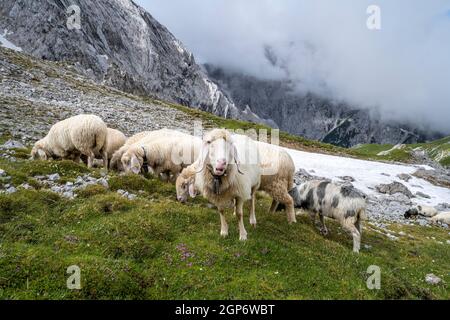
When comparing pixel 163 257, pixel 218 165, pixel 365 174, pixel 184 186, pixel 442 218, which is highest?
pixel 218 165

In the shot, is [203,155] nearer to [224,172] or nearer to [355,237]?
[224,172]

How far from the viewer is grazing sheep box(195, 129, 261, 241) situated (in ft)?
32.9

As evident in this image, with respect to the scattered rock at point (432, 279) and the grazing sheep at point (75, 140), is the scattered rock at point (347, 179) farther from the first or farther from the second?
the grazing sheep at point (75, 140)

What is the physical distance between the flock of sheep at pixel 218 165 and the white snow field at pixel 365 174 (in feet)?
85.8

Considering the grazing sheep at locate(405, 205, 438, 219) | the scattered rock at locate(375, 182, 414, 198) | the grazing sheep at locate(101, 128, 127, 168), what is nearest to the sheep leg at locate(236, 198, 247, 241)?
the grazing sheep at locate(101, 128, 127, 168)

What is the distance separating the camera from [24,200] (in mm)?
12586

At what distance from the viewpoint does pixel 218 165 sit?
31.4 feet

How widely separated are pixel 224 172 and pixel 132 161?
866cm

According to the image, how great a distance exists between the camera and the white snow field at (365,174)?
139ft

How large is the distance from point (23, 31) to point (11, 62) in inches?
2636

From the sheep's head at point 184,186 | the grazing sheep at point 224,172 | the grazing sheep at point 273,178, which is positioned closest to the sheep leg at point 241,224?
the grazing sheep at point 224,172

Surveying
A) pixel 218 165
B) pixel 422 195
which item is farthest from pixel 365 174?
pixel 218 165

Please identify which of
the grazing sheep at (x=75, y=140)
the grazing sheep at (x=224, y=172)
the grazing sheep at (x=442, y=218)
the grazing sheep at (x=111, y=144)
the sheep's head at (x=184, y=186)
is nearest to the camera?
the grazing sheep at (x=224, y=172)
